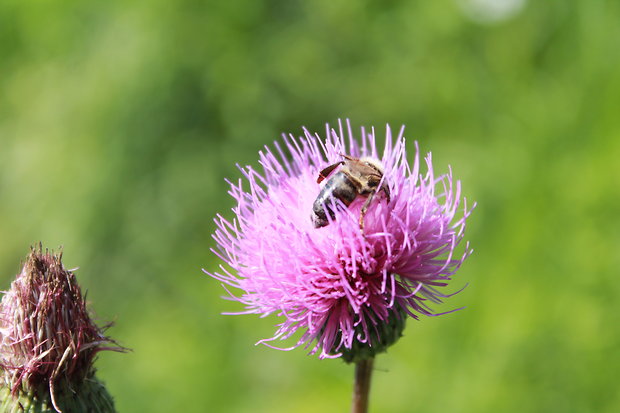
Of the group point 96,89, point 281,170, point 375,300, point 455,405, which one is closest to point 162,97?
point 96,89

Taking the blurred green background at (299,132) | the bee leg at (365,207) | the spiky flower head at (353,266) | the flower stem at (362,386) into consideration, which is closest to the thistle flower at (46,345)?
the spiky flower head at (353,266)

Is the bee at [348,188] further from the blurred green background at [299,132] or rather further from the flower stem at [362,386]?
the blurred green background at [299,132]

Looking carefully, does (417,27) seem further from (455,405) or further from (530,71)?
(455,405)

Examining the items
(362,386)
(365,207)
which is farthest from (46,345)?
(365,207)

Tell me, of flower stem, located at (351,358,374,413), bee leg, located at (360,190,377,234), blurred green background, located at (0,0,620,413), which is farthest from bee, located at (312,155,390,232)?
blurred green background, located at (0,0,620,413)

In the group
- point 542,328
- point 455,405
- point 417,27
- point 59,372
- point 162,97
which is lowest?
point 59,372

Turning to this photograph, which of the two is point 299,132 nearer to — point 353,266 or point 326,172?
point 326,172
